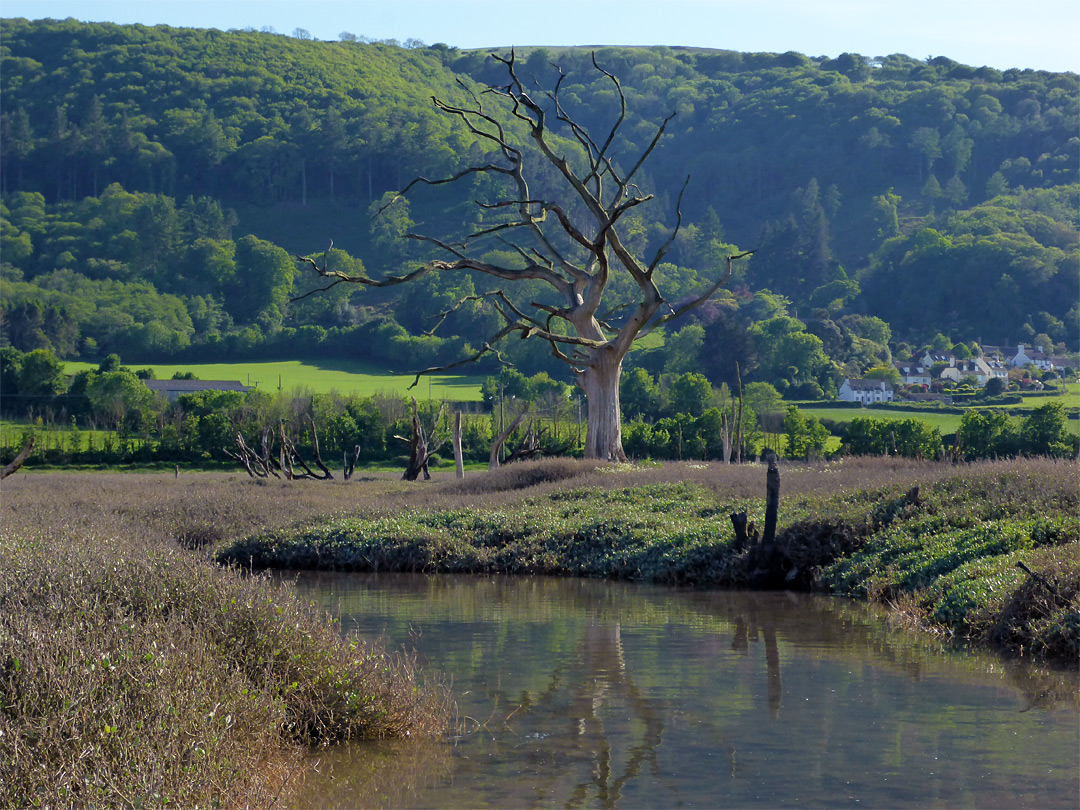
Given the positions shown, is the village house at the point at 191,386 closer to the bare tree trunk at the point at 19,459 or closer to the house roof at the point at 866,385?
the house roof at the point at 866,385

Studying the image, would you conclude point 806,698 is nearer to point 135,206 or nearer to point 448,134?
point 135,206

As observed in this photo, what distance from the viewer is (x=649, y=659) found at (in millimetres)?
14266

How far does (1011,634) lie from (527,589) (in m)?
8.97

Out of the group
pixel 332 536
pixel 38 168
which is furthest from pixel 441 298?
pixel 332 536

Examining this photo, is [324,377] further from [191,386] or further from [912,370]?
[912,370]

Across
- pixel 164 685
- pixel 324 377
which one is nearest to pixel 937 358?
pixel 324 377

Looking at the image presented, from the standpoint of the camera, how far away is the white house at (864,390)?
369 feet

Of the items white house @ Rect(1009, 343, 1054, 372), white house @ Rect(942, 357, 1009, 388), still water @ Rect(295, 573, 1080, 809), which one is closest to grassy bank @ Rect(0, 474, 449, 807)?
still water @ Rect(295, 573, 1080, 809)

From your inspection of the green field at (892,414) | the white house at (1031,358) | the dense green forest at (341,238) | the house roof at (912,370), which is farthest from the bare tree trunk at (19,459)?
the white house at (1031,358)

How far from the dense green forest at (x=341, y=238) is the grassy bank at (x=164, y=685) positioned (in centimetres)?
10294

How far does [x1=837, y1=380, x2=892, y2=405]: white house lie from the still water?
98368mm

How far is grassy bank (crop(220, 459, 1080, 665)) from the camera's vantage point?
15.1m

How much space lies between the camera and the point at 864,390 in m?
114

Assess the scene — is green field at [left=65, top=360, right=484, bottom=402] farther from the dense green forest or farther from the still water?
the still water
